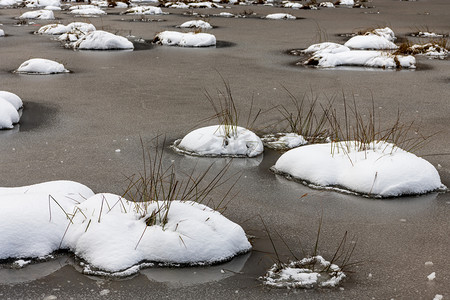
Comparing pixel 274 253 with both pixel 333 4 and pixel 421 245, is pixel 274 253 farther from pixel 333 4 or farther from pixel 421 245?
pixel 333 4

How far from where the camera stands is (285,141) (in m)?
6.09

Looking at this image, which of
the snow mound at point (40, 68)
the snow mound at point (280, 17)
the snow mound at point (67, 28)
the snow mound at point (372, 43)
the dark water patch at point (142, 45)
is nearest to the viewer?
the snow mound at point (40, 68)


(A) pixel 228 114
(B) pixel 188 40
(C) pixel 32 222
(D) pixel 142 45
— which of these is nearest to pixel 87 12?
(D) pixel 142 45

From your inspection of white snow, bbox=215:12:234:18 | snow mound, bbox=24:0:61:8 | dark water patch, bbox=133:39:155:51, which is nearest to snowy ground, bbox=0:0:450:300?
dark water patch, bbox=133:39:155:51

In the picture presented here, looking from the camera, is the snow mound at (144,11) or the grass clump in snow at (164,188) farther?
the snow mound at (144,11)

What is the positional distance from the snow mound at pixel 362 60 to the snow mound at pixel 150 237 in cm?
787

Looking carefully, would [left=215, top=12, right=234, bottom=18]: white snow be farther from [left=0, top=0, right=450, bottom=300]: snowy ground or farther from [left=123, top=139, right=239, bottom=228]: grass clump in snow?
[left=123, top=139, right=239, bottom=228]: grass clump in snow

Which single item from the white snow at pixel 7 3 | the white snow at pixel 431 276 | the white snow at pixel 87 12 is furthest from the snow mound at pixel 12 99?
the white snow at pixel 7 3

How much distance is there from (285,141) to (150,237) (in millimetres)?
2766

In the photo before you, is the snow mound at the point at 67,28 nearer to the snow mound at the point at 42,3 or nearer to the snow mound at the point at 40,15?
the snow mound at the point at 40,15

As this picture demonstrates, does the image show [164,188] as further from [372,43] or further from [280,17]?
[280,17]

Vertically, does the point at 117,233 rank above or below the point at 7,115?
above

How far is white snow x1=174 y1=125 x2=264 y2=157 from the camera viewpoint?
5.80 metres

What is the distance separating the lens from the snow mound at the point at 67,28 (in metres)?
14.9
